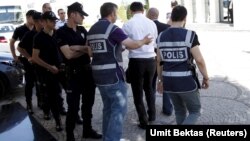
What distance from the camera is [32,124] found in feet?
10.1

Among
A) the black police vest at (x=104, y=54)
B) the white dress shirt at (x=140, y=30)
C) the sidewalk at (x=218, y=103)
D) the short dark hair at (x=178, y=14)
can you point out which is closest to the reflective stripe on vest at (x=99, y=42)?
the black police vest at (x=104, y=54)

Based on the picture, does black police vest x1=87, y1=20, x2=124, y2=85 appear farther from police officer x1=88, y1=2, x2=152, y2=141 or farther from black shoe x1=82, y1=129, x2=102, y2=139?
black shoe x1=82, y1=129, x2=102, y2=139

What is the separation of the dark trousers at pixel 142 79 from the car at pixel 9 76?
3555 mm

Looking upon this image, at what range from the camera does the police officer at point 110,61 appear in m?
4.09

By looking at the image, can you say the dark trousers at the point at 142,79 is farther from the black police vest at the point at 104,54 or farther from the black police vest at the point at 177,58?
the black police vest at the point at 177,58

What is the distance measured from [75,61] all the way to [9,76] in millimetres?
3824

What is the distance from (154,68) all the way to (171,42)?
4.62ft

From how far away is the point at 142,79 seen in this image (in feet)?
17.4

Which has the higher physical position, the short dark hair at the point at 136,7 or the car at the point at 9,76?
the short dark hair at the point at 136,7

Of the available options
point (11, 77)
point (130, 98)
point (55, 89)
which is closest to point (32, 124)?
→ point (55, 89)

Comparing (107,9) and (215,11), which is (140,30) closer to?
(107,9)

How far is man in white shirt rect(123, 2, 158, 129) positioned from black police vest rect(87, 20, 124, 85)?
0.89 meters

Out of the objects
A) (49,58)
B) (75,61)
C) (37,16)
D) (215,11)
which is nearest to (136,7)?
(75,61)

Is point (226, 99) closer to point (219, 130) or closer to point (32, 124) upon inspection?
point (219, 130)
